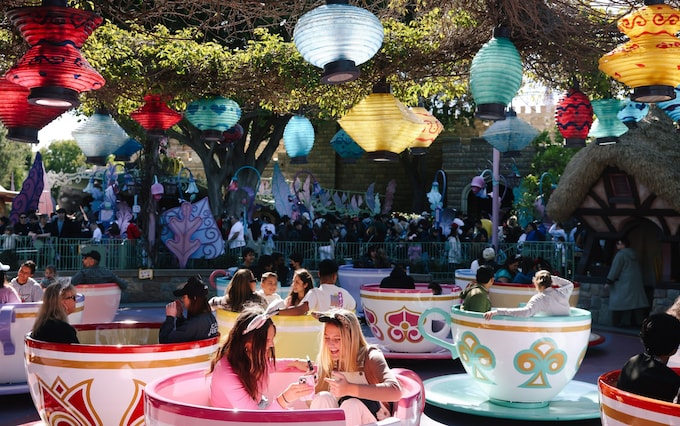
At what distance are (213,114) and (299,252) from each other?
5.73 metres

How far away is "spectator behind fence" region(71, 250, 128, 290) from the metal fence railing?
204 inches

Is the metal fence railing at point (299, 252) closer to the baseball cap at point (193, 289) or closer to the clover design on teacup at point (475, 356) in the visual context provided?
the clover design on teacup at point (475, 356)

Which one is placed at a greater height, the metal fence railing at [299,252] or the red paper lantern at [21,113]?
the red paper lantern at [21,113]

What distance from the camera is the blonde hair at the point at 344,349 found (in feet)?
12.7

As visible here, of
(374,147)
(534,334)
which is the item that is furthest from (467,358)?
(374,147)

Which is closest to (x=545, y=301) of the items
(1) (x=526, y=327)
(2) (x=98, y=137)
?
(1) (x=526, y=327)

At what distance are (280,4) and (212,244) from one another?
9.07 meters

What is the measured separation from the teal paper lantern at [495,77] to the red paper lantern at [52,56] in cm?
312

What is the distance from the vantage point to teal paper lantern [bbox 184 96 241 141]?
9422 mm

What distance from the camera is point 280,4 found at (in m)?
7.48

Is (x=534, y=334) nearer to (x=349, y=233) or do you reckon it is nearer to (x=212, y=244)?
(x=212, y=244)

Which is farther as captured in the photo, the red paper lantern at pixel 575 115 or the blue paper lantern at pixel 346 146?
the blue paper lantern at pixel 346 146

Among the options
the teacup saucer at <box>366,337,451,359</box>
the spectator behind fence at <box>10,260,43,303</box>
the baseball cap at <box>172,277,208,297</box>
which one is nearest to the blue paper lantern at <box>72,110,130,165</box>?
the spectator behind fence at <box>10,260,43,303</box>

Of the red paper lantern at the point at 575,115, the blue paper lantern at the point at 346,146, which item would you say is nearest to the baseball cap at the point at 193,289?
the red paper lantern at the point at 575,115
